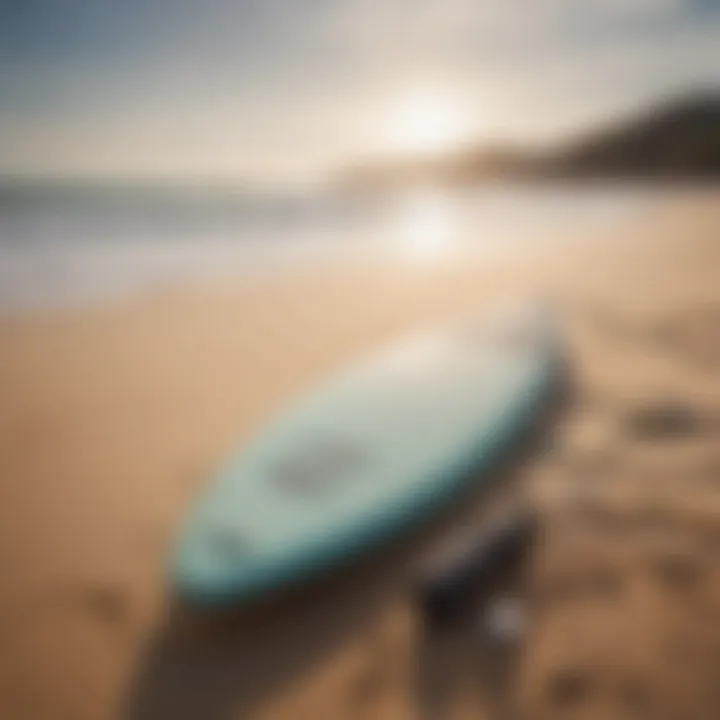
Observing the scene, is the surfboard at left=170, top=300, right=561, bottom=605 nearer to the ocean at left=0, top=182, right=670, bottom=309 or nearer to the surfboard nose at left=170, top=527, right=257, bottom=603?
the surfboard nose at left=170, top=527, right=257, bottom=603

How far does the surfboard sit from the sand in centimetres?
5

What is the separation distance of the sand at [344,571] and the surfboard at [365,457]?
0.05 meters

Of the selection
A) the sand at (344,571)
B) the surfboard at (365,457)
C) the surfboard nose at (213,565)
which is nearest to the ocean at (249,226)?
the sand at (344,571)

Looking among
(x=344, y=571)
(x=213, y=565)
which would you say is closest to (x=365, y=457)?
(x=344, y=571)

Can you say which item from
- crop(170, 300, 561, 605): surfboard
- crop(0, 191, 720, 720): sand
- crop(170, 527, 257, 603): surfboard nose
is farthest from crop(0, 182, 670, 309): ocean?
crop(170, 527, 257, 603): surfboard nose

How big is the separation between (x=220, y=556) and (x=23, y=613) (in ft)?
0.75

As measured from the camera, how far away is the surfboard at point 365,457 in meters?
0.86

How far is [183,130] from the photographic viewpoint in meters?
2.31

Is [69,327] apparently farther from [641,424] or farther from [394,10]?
[641,424]

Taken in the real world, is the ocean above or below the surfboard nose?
above

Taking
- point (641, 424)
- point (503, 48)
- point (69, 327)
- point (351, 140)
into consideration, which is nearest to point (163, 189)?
point (351, 140)

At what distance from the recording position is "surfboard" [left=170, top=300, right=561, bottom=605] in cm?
86

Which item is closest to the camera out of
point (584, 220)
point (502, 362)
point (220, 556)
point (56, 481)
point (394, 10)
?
point (220, 556)

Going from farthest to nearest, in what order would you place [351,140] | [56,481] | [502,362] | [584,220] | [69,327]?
[584,220] < [351,140] < [69,327] < [502,362] < [56,481]
